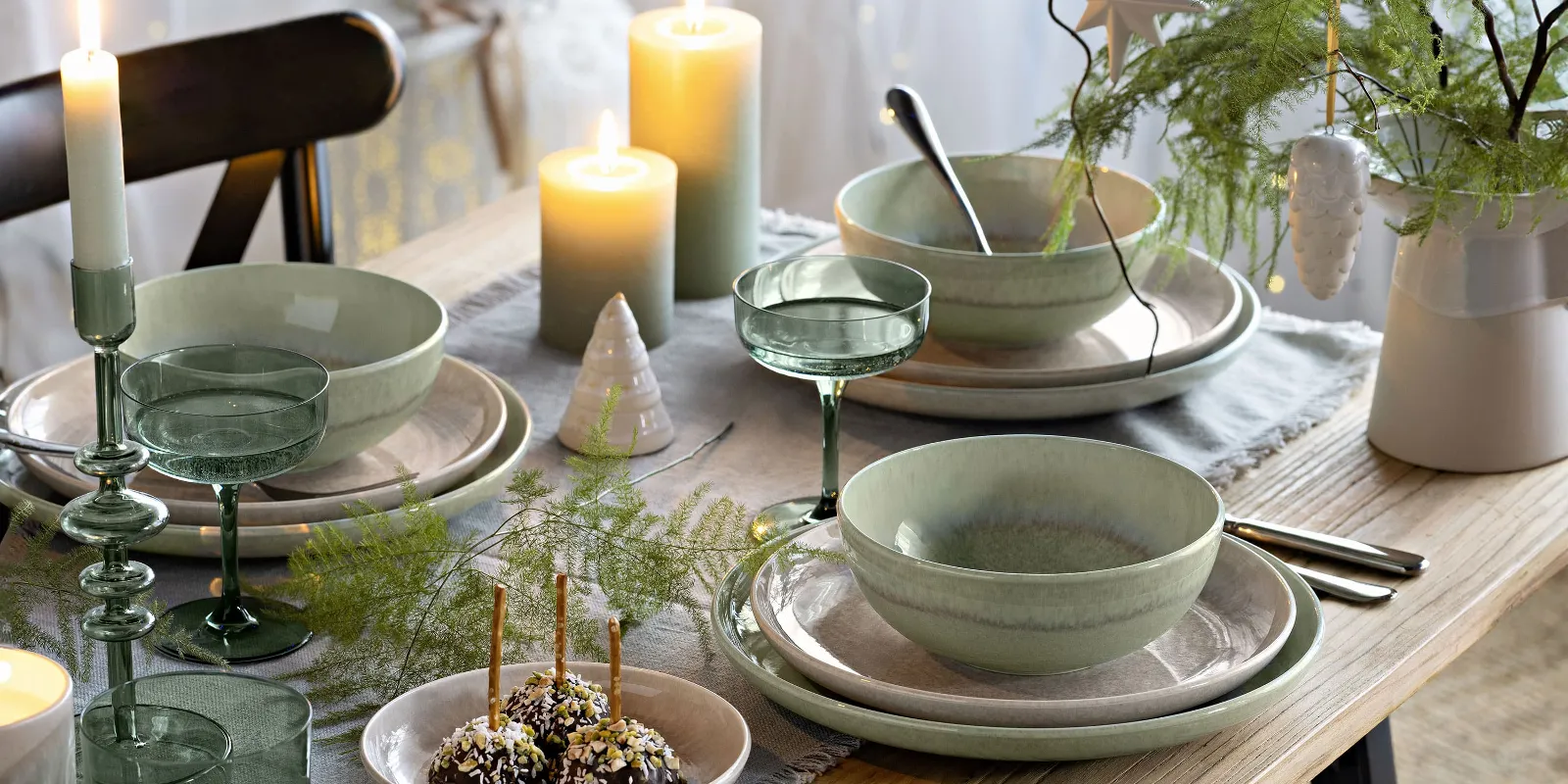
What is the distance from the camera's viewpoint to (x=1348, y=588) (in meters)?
0.90

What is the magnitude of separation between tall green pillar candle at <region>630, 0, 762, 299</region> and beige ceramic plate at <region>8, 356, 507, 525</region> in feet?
0.94

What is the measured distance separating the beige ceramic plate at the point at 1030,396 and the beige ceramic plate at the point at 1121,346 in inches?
0.5

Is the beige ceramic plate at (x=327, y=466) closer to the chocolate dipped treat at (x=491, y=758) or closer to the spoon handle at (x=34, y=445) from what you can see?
the spoon handle at (x=34, y=445)

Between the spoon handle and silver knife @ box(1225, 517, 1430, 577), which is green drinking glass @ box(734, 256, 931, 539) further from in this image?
the spoon handle

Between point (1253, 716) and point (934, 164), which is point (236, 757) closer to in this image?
point (1253, 716)

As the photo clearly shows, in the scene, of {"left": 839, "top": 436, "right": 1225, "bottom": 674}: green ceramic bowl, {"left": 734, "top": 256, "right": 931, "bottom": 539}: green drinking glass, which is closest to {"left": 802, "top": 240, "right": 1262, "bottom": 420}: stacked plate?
{"left": 734, "top": 256, "right": 931, "bottom": 539}: green drinking glass

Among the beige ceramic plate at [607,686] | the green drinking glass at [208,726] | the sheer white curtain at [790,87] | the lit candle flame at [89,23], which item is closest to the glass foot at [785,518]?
the beige ceramic plate at [607,686]

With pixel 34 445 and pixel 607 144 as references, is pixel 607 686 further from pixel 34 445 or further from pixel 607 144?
pixel 607 144

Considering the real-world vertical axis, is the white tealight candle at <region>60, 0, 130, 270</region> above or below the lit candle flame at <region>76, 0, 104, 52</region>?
below

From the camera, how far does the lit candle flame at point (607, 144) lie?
1208 millimetres

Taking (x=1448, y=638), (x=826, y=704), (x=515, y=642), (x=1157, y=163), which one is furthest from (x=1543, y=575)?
(x=1157, y=163)

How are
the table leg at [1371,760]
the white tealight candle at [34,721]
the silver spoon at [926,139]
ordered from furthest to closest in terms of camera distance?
the silver spoon at [926,139] < the table leg at [1371,760] < the white tealight candle at [34,721]

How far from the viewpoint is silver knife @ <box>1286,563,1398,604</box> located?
0.89 m

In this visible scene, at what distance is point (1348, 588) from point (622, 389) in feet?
1.53
